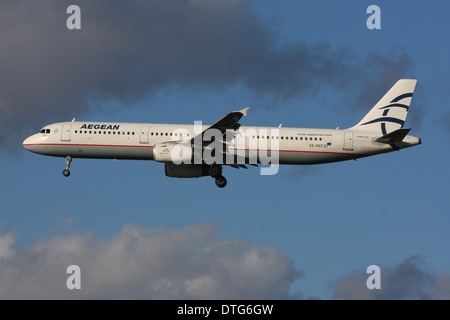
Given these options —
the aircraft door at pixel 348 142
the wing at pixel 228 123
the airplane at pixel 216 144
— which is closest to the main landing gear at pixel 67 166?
the airplane at pixel 216 144

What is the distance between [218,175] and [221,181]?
0.56m

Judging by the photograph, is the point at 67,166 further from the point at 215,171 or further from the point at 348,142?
the point at 348,142

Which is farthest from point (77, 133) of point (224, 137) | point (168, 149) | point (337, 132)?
point (337, 132)

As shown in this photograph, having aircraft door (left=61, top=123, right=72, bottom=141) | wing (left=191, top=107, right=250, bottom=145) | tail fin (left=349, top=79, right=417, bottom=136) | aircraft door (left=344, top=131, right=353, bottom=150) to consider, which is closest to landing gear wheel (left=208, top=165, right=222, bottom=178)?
wing (left=191, top=107, right=250, bottom=145)

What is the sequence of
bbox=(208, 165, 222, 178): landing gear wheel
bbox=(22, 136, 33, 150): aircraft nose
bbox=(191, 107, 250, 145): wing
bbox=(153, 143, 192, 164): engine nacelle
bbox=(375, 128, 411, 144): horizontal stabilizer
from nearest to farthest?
bbox=(191, 107, 250, 145): wing, bbox=(153, 143, 192, 164): engine nacelle, bbox=(375, 128, 411, 144): horizontal stabilizer, bbox=(208, 165, 222, 178): landing gear wheel, bbox=(22, 136, 33, 150): aircraft nose

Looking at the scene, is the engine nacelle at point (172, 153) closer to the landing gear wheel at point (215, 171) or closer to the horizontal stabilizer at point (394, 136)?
the landing gear wheel at point (215, 171)

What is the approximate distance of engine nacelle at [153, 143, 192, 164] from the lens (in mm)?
56625

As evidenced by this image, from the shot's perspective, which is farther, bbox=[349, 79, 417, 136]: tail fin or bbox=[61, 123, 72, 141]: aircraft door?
bbox=[349, 79, 417, 136]: tail fin

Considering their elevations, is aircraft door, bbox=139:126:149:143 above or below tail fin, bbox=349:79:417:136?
below

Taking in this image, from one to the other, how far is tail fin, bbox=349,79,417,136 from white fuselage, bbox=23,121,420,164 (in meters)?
2.08

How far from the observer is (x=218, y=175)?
5959 centimetres

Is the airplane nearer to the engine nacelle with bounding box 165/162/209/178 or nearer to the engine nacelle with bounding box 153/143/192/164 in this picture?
the engine nacelle with bounding box 165/162/209/178
